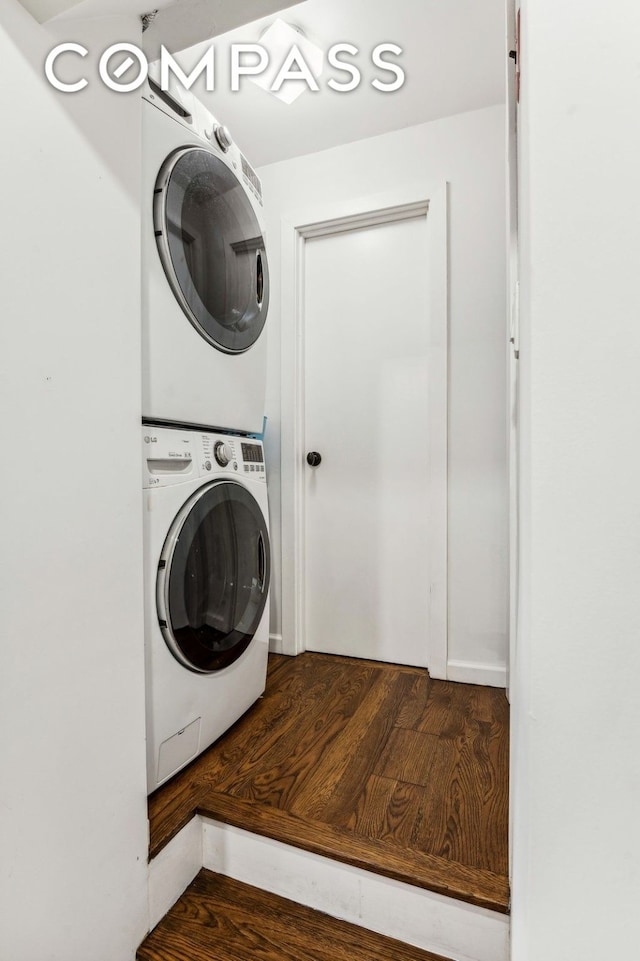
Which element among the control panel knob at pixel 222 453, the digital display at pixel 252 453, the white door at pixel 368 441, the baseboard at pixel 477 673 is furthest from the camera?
the white door at pixel 368 441

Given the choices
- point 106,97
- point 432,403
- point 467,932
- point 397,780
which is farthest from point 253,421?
point 467,932

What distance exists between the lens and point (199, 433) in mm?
1281

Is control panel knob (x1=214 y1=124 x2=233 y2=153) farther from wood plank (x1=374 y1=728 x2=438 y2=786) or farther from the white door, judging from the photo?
wood plank (x1=374 y1=728 x2=438 y2=786)

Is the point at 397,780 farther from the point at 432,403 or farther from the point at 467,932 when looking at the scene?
the point at 432,403

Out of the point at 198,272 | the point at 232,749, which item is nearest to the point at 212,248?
the point at 198,272

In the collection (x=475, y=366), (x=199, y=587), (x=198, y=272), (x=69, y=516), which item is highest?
(x=198, y=272)

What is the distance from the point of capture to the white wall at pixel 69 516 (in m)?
0.69

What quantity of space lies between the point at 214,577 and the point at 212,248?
0.92m

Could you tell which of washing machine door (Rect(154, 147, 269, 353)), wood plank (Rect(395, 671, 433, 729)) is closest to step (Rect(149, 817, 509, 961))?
wood plank (Rect(395, 671, 433, 729))

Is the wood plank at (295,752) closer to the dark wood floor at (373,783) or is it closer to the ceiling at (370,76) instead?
the dark wood floor at (373,783)

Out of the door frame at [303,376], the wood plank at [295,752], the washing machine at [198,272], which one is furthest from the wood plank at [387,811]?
the washing machine at [198,272]

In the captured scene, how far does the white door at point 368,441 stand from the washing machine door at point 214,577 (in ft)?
2.11

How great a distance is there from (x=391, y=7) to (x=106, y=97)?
1071mm

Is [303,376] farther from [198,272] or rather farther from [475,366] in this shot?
[198,272]
